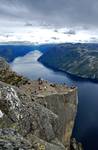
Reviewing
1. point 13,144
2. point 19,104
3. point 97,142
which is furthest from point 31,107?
point 97,142

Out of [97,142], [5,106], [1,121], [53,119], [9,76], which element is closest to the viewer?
[1,121]

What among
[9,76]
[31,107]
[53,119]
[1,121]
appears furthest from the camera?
[9,76]

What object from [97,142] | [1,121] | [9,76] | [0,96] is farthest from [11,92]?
[97,142]

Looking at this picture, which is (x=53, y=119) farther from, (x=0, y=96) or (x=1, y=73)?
(x=1, y=73)

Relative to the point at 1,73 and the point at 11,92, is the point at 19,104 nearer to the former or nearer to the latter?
the point at 11,92

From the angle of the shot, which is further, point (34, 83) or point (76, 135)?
point (76, 135)

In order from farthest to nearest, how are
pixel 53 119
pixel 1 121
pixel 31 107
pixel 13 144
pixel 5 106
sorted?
pixel 53 119 < pixel 31 107 < pixel 5 106 < pixel 1 121 < pixel 13 144


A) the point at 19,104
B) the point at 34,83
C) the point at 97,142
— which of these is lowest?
the point at 97,142

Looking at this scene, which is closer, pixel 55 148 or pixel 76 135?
pixel 55 148

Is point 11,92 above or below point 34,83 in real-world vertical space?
above
